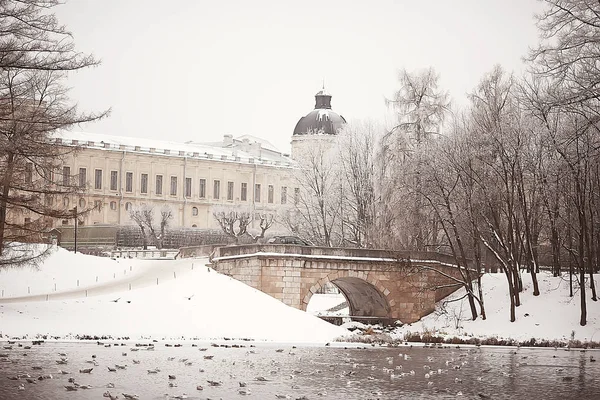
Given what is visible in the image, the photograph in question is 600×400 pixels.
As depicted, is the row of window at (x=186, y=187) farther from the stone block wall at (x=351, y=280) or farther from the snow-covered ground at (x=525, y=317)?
the snow-covered ground at (x=525, y=317)

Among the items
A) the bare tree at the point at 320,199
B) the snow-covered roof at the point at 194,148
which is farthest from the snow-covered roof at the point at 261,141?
the bare tree at the point at 320,199

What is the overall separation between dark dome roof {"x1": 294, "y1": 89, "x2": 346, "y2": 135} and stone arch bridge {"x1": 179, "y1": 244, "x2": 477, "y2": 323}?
206ft

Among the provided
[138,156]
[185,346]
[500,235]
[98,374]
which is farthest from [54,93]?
[138,156]

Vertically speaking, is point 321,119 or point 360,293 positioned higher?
point 321,119

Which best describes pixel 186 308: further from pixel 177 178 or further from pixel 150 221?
pixel 177 178

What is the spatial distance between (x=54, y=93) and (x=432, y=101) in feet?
67.3

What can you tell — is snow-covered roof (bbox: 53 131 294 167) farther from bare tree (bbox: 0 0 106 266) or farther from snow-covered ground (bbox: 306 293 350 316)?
bare tree (bbox: 0 0 106 266)

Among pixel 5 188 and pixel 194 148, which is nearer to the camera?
pixel 5 188

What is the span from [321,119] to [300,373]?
93.7 m

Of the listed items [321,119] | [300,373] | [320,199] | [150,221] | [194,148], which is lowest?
[300,373]

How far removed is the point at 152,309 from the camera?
37281 millimetres

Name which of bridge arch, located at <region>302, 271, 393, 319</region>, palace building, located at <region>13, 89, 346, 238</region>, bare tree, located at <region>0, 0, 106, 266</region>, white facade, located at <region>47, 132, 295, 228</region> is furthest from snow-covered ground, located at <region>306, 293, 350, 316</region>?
palace building, located at <region>13, 89, 346, 238</region>

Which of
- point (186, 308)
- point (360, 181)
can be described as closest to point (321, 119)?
point (360, 181)

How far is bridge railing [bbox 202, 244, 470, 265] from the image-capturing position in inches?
1789
